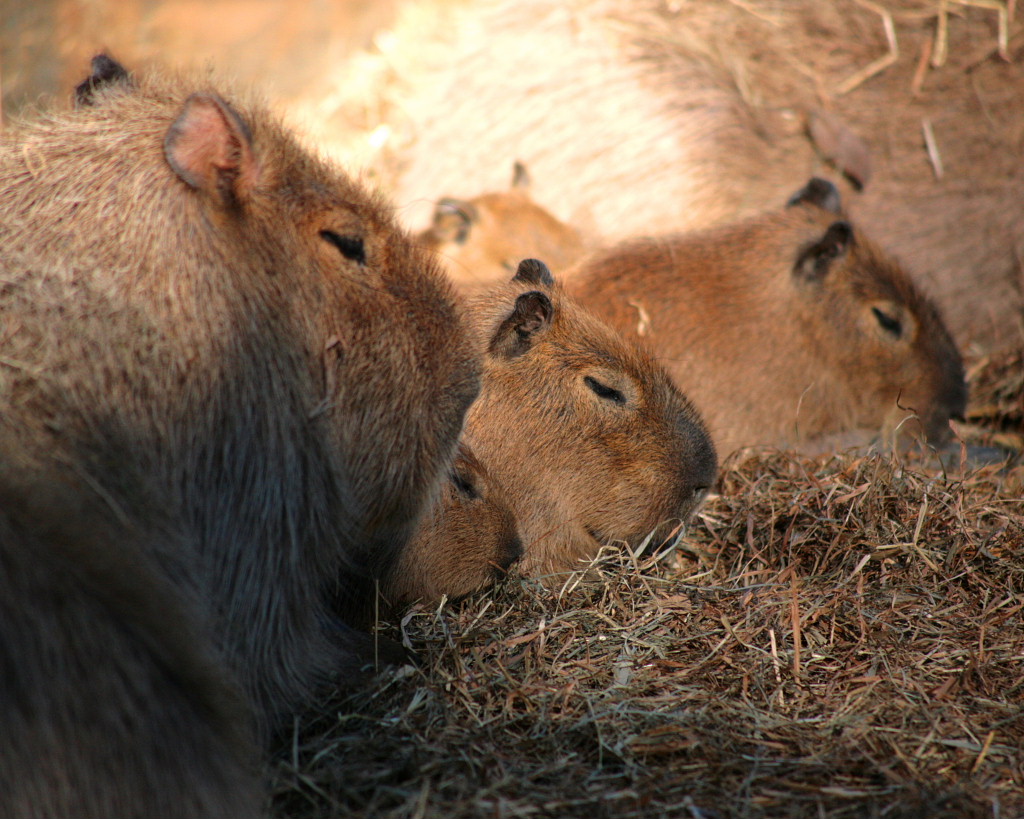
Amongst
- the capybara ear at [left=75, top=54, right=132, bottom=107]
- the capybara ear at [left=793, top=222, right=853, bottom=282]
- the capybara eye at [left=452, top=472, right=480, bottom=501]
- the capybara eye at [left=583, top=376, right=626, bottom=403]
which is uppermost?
the capybara ear at [left=75, top=54, right=132, bottom=107]

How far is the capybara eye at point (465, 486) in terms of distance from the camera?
289cm

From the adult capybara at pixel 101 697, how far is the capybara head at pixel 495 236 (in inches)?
145

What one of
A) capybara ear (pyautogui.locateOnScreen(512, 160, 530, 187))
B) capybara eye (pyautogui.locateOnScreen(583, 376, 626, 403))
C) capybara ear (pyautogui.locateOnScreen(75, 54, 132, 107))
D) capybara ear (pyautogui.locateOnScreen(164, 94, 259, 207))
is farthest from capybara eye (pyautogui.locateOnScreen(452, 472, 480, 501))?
capybara ear (pyautogui.locateOnScreen(512, 160, 530, 187))

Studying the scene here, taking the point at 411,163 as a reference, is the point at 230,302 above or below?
above

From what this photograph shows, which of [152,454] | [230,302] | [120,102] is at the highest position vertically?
[120,102]

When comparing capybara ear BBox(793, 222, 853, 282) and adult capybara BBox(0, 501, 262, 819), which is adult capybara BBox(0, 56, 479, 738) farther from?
capybara ear BBox(793, 222, 853, 282)

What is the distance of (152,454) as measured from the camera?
2.04 m

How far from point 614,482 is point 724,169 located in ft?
10.5

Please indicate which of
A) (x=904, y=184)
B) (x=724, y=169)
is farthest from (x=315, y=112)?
(x=904, y=184)

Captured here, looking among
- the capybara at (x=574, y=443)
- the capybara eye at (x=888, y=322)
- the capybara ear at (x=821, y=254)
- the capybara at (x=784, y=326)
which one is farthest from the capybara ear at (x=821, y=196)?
the capybara at (x=574, y=443)

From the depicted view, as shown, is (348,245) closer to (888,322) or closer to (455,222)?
(888,322)

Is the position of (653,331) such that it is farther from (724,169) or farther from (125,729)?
(125,729)

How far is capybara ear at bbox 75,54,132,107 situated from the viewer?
8.33 feet

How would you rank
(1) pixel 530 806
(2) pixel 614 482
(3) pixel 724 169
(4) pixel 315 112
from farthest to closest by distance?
(4) pixel 315 112 → (3) pixel 724 169 → (2) pixel 614 482 → (1) pixel 530 806
